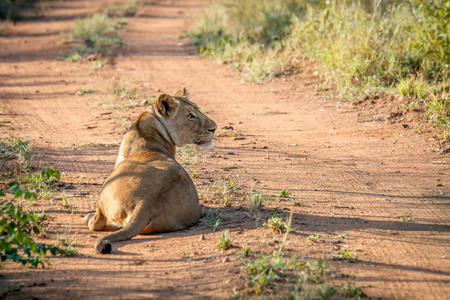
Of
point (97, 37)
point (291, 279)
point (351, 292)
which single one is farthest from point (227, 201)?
point (97, 37)

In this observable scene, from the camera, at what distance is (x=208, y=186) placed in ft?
17.2

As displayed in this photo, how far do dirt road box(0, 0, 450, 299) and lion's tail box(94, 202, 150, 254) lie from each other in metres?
0.10

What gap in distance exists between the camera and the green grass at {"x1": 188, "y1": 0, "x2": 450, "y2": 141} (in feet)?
26.1

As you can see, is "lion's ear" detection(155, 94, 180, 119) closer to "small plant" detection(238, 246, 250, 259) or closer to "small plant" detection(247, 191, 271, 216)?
"small plant" detection(247, 191, 271, 216)

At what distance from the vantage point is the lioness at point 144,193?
3910 mm

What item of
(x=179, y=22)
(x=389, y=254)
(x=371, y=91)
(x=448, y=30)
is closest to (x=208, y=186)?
(x=389, y=254)

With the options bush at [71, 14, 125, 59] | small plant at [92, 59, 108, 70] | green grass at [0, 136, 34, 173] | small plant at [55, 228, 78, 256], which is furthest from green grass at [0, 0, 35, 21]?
small plant at [55, 228, 78, 256]

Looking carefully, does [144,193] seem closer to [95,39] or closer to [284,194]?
[284,194]

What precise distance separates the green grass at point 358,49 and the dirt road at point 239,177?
0.48m

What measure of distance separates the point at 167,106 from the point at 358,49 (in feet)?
16.8

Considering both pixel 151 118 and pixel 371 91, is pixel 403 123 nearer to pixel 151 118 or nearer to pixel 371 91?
pixel 371 91

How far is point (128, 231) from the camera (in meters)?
3.79

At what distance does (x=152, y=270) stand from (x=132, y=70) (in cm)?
847

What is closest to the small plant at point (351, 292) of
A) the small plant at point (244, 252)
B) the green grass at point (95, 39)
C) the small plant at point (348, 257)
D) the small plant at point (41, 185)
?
the small plant at point (348, 257)
